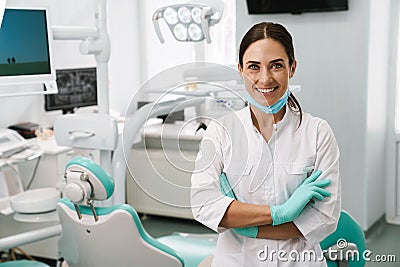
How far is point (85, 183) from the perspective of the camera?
5.71 ft

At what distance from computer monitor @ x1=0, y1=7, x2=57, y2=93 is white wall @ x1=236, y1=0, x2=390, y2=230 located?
126 cm

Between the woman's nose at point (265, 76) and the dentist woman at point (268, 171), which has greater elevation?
the woman's nose at point (265, 76)

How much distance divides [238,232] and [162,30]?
2.99 ft

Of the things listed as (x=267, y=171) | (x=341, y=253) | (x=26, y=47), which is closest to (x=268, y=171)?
(x=267, y=171)

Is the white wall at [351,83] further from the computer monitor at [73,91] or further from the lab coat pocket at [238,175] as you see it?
the computer monitor at [73,91]

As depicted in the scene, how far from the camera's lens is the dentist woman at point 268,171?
130 cm

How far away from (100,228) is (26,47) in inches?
29.2

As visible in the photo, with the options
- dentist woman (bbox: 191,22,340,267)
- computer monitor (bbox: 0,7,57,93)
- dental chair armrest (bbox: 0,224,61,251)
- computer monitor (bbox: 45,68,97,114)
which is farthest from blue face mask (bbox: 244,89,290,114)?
computer monitor (bbox: 45,68,97,114)

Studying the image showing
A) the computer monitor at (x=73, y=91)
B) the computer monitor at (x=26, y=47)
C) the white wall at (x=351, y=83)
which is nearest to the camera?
the computer monitor at (x=26, y=47)

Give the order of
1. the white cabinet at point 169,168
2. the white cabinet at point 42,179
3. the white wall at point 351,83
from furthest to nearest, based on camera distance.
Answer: the white cabinet at point 42,179 → the white wall at point 351,83 → the white cabinet at point 169,168

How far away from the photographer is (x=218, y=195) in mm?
1337

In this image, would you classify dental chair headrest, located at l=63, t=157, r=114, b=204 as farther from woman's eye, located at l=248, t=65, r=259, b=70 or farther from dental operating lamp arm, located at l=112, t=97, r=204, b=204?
woman's eye, located at l=248, t=65, r=259, b=70

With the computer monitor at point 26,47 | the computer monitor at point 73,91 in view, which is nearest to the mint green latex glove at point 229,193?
the computer monitor at point 26,47

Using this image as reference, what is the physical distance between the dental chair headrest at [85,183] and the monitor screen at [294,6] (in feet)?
5.79
